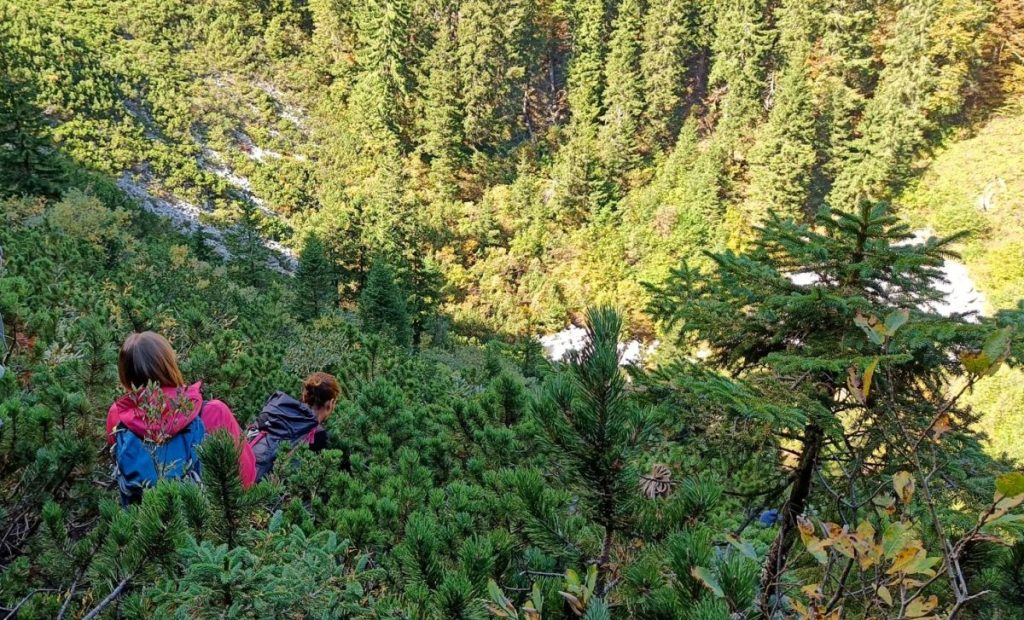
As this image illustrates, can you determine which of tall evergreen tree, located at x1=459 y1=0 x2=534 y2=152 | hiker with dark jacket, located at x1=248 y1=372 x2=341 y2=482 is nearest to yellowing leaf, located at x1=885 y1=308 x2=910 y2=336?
hiker with dark jacket, located at x1=248 y1=372 x2=341 y2=482

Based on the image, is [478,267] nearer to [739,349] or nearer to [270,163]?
[270,163]

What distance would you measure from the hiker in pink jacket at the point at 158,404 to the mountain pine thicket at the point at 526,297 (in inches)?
7.5

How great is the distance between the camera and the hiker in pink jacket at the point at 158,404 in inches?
75.8

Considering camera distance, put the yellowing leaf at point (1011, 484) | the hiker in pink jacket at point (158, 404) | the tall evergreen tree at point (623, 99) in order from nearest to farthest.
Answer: the yellowing leaf at point (1011, 484) → the hiker in pink jacket at point (158, 404) → the tall evergreen tree at point (623, 99)

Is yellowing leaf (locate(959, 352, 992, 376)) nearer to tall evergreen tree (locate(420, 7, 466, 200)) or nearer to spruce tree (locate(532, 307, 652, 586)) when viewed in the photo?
spruce tree (locate(532, 307, 652, 586))

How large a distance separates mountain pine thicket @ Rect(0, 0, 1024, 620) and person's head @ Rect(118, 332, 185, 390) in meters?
0.22

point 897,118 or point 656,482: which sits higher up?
point 656,482

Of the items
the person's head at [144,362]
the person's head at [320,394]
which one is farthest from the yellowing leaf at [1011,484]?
the person's head at [320,394]

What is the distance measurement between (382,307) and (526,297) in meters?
11.8

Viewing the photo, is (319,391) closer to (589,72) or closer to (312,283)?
(312,283)

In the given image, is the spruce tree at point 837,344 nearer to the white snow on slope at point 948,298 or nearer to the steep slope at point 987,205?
the white snow on slope at point 948,298

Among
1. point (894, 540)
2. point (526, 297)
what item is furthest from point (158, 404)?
point (526, 297)

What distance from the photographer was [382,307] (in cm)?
1662

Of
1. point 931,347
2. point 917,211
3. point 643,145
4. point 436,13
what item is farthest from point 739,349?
point 436,13
